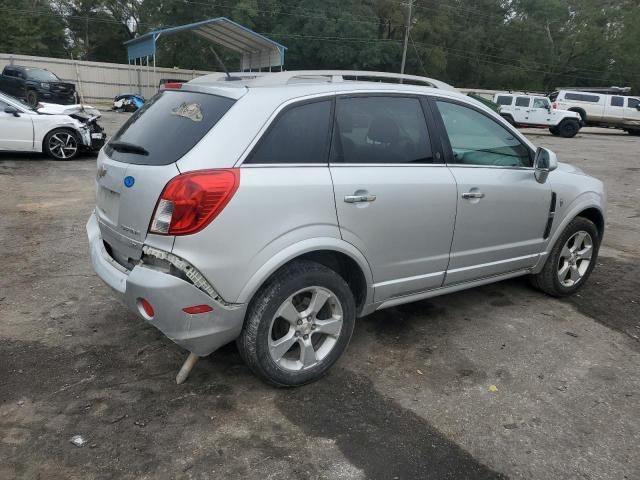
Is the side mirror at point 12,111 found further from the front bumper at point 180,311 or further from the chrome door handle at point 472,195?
the chrome door handle at point 472,195

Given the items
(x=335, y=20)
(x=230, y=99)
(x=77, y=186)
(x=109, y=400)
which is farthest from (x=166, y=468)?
(x=335, y=20)

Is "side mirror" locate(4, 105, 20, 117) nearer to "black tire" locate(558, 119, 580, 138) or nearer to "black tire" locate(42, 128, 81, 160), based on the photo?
"black tire" locate(42, 128, 81, 160)

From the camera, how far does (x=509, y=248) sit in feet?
13.2

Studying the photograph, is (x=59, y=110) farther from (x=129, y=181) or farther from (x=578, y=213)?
(x=578, y=213)

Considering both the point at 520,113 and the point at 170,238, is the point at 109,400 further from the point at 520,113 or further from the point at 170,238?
the point at 520,113

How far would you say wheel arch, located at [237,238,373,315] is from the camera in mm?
2762

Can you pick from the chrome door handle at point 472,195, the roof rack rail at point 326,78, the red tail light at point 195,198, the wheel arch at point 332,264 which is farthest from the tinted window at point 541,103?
the red tail light at point 195,198

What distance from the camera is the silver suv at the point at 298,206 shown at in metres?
2.68

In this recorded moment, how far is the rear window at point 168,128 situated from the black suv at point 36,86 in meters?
20.7

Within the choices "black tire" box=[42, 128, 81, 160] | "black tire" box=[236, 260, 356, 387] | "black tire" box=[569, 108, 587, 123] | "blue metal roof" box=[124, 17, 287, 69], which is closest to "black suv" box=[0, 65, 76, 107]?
"blue metal roof" box=[124, 17, 287, 69]

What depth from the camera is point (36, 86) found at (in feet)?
70.8

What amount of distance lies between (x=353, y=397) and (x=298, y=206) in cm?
115

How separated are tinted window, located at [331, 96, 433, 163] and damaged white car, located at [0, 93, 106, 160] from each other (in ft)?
30.1

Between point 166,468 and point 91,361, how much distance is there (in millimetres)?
1176
